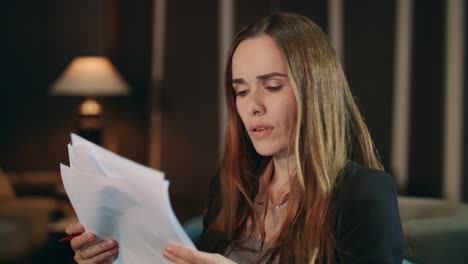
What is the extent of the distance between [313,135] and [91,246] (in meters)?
0.41

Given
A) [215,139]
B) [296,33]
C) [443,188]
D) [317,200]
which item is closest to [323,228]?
[317,200]

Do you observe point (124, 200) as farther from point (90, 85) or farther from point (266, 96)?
point (90, 85)

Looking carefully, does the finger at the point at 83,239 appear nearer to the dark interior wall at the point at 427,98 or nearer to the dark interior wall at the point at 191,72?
the dark interior wall at the point at 427,98

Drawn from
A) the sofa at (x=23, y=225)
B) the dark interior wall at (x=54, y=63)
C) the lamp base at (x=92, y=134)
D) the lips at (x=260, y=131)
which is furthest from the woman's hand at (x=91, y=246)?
the dark interior wall at (x=54, y=63)

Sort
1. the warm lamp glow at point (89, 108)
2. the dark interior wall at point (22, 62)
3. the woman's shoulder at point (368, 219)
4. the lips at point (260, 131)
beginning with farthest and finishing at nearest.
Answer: the dark interior wall at point (22, 62) → the warm lamp glow at point (89, 108) → the lips at point (260, 131) → the woman's shoulder at point (368, 219)

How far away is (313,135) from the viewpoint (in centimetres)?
104

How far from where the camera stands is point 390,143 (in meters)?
2.95

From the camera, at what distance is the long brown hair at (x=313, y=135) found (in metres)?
1.03

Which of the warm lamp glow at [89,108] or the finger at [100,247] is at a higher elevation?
the finger at [100,247]

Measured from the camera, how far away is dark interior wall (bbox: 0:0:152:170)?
3.29m

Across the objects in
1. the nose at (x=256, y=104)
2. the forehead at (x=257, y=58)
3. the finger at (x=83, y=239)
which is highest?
the forehead at (x=257, y=58)

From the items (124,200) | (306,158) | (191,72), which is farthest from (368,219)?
(191,72)

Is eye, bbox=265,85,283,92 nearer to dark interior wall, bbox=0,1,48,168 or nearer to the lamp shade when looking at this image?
the lamp shade

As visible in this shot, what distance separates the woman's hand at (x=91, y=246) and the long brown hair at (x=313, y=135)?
27 cm
